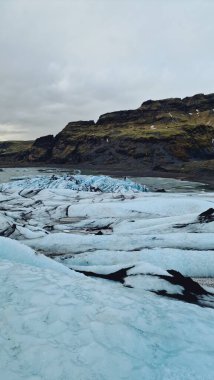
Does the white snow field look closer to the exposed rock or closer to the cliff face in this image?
the cliff face

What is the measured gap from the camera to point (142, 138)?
111 m

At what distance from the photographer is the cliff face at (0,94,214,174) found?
104938 millimetres

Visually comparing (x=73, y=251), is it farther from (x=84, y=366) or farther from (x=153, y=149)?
(x=153, y=149)

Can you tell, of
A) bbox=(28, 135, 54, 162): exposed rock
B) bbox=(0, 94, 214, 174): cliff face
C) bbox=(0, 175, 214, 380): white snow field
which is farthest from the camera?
bbox=(28, 135, 54, 162): exposed rock

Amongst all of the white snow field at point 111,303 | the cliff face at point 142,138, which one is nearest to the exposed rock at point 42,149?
the cliff face at point 142,138

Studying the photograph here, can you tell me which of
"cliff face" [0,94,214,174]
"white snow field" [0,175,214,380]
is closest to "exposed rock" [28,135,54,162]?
"cliff face" [0,94,214,174]

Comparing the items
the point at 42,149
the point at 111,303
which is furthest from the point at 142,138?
the point at 111,303

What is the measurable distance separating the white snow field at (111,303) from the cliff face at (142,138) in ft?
255

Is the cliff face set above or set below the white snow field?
above

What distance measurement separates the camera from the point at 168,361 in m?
4.65

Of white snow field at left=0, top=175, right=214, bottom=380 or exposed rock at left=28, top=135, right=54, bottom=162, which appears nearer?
white snow field at left=0, top=175, right=214, bottom=380

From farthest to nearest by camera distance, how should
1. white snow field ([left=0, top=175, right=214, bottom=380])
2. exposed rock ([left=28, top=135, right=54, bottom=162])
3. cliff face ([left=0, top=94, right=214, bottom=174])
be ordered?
exposed rock ([left=28, top=135, right=54, bottom=162]) → cliff face ([left=0, top=94, right=214, bottom=174]) → white snow field ([left=0, top=175, right=214, bottom=380])

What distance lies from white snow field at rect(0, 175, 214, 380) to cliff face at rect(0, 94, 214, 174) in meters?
77.6

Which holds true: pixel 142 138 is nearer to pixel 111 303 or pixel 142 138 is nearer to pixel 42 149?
pixel 42 149
